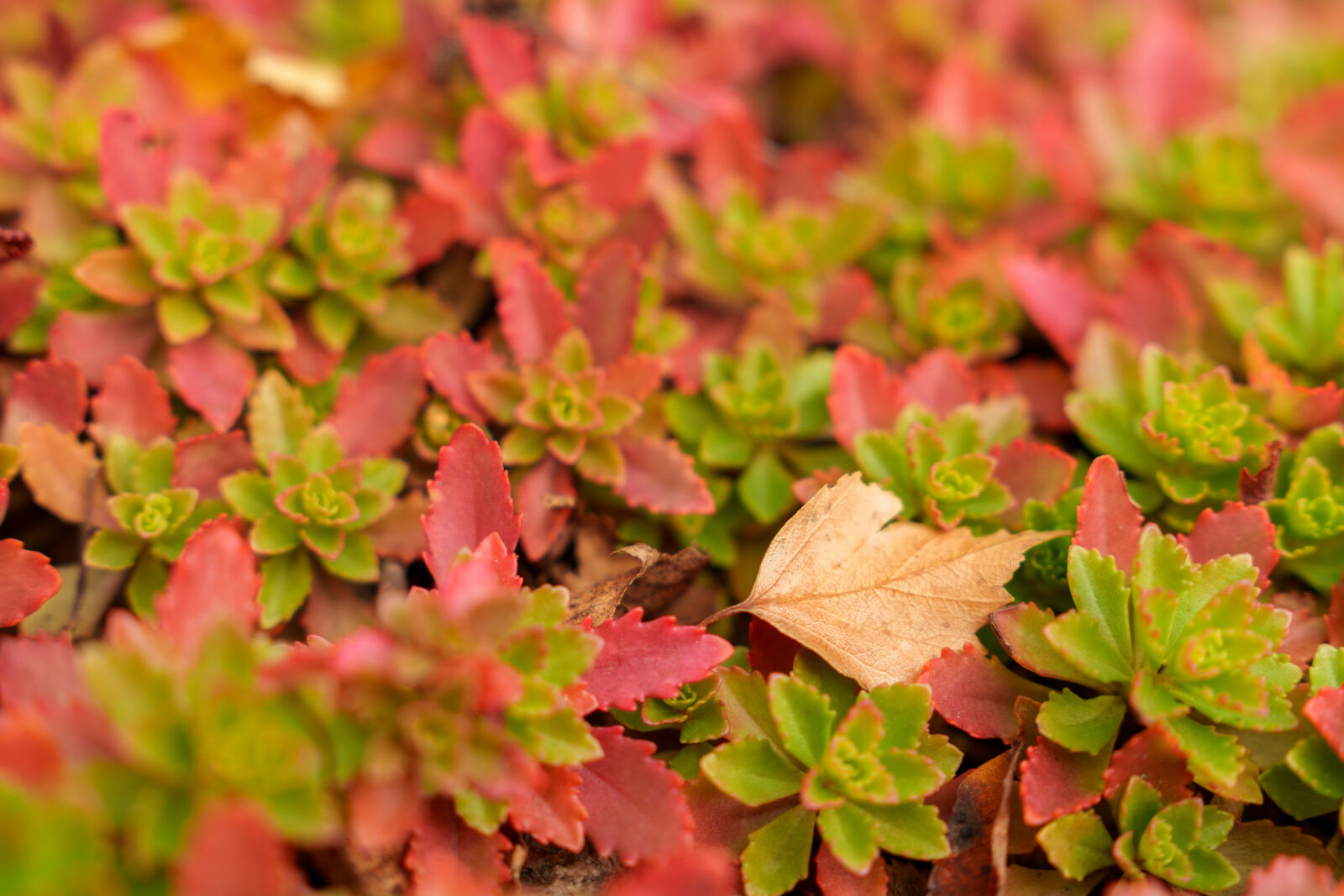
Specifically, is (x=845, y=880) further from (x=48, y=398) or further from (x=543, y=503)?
(x=48, y=398)

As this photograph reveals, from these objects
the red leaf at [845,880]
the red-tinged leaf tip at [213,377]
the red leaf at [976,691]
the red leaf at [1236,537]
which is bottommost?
the red leaf at [845,880]

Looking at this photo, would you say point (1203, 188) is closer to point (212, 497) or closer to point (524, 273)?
point (524, 273)

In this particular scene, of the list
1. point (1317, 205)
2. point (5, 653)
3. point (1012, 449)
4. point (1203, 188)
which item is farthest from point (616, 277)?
point (1317, 205)

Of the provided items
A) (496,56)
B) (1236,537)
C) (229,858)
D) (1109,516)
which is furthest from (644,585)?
(496,56)

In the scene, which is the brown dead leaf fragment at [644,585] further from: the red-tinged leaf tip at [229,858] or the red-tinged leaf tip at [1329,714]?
the red-tinged leaf tip at [1329,714]

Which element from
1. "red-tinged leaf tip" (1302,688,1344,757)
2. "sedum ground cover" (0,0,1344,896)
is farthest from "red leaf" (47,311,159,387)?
"red-tinged leaf tip" (1302,688,1344,757)

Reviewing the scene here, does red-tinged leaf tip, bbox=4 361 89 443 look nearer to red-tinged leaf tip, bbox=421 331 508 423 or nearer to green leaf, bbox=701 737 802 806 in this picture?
red-tinged leaf tip, bbox=421 331 508 423

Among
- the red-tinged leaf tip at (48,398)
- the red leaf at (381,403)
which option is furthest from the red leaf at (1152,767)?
the red-tinged leaf tip at (48,398)
